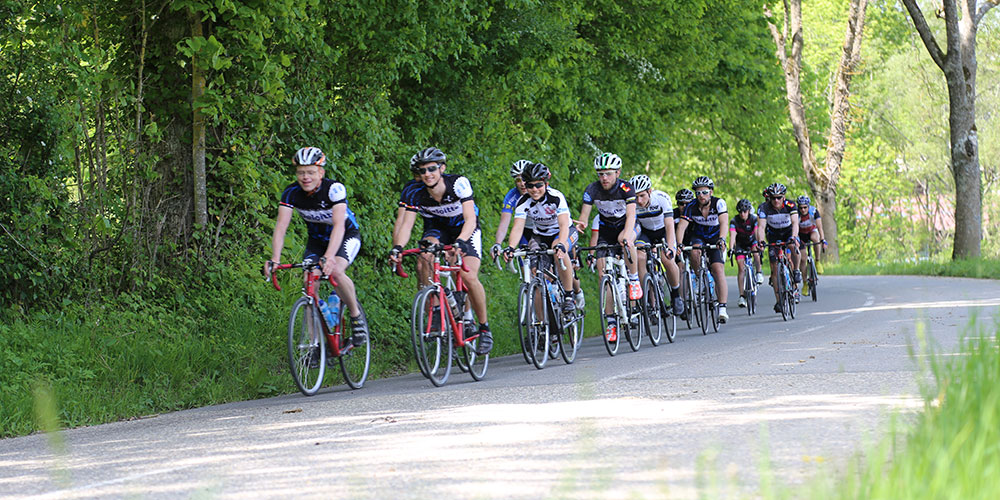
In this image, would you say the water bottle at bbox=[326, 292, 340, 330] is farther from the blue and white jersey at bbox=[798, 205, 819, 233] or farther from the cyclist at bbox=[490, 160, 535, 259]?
the blue and white jersey at bbox=[798, 205, 819, 233]

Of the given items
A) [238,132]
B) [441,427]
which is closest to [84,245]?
[238,132]

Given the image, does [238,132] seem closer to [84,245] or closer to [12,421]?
[84,245]

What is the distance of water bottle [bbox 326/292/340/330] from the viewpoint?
37.0 feet

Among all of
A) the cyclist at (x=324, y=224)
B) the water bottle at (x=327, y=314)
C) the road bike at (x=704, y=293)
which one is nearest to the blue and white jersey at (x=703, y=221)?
the road bike at (x=704, y=293)

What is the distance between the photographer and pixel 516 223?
1337 centimetres

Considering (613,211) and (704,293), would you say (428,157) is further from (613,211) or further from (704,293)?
(704,293)

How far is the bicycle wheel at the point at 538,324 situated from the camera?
1266 cm

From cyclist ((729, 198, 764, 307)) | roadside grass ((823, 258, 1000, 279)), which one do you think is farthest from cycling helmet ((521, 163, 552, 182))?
roadside grass ((823, 258, 1000, 279))

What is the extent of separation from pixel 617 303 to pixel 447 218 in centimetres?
306

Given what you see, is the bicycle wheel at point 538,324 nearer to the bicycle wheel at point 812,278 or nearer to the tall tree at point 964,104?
the bicycle wheel at point 812,278

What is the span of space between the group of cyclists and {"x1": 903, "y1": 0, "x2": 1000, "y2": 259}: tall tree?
15.9 m

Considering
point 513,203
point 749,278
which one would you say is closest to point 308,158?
Answer: point 513,203

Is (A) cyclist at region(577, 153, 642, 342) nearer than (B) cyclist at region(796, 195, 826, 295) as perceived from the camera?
Yes

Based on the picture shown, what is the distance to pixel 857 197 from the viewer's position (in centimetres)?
7000
